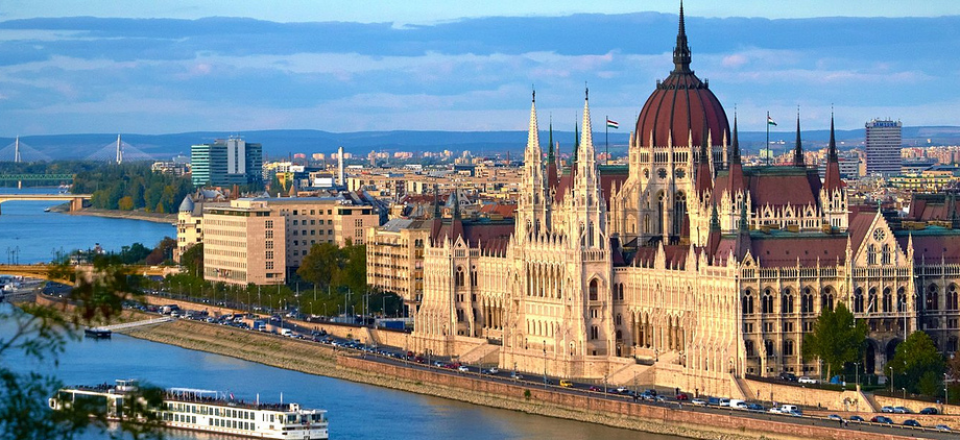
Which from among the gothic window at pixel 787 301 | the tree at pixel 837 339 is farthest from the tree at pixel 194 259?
the tree at pixel 837 339

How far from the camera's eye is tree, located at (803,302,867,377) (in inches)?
3782

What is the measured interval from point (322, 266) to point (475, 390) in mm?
48902

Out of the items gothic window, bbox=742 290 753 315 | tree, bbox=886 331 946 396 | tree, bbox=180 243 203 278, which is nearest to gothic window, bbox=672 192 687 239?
gothic window, bbox=742 290 753 315

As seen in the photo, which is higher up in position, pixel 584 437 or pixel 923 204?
pixel 923 204

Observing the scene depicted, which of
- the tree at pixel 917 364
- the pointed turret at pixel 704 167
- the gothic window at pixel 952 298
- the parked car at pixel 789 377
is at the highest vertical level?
the pointed turret at pixel 704 167

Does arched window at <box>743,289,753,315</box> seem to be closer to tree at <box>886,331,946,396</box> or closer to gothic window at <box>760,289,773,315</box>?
gothic window at <box>760,289,773,315</box>

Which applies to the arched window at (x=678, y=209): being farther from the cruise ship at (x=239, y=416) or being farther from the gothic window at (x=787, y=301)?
the cruise ship at (x=239, y=416)

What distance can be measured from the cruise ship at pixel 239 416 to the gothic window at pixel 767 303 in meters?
19.3

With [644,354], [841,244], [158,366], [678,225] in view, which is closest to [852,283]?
[841,244]

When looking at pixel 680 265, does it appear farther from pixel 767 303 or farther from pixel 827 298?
pixel 827 298

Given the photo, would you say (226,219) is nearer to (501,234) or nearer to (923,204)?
(501,234)

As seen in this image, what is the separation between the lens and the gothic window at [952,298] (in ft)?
335

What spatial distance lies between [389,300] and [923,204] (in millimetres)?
34712

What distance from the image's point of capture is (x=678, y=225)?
11800cm
